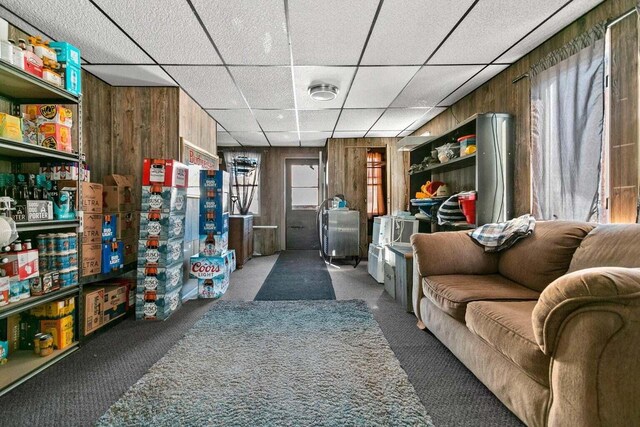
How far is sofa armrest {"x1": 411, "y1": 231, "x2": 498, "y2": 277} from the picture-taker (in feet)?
7.35

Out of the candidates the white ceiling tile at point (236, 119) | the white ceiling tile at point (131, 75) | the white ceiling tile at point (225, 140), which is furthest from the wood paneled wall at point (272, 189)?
the white ceiling tile at point (131, 75)

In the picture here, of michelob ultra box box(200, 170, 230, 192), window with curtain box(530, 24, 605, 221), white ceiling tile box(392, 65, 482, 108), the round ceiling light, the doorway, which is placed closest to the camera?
window with curtain box(530, 24, 605, 221)

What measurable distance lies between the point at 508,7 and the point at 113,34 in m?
2.86

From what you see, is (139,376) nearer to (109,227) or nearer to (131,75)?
(109,227)

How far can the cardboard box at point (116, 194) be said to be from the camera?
8.93 ft

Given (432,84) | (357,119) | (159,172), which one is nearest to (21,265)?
(159,172)

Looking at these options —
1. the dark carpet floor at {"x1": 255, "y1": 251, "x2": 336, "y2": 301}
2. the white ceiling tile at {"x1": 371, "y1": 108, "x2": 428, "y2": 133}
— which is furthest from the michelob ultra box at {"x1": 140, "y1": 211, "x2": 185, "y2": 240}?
the white ceiling tile at {"x1": 371, "y1": 108, "x2": 428, "y2": 133}

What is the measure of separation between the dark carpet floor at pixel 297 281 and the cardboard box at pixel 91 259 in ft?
4.90

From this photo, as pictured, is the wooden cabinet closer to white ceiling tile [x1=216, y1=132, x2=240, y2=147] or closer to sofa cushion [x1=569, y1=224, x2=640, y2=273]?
white ceiling tile [x1=216, y1=132, x2=240, y2=147]

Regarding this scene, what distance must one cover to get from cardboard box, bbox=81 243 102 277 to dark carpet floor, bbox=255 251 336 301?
4.90ft

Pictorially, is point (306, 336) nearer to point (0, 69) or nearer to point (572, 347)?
point (572, 347)

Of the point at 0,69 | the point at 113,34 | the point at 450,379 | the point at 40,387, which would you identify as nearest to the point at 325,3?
the point at 113,34

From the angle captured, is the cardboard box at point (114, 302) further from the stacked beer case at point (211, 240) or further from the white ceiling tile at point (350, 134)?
the white ceiling tile at point (350, 134)

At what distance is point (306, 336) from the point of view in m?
2.25
